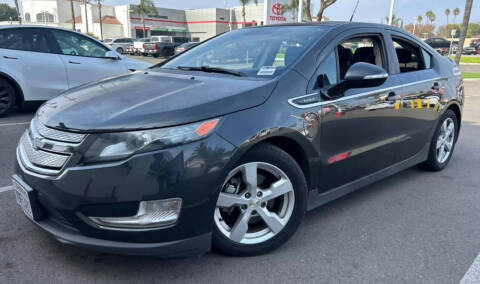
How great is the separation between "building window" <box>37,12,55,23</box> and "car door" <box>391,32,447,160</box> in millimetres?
83931

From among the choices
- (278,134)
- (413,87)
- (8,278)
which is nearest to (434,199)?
(413,87)

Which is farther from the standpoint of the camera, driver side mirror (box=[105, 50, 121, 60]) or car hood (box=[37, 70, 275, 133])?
driver side mirror (box=[105, 50, 121, 60])

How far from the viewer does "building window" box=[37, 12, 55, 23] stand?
75.4 m

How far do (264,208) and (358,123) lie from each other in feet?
3.65

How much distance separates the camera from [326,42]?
3.04 metres

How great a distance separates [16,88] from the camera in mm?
6535

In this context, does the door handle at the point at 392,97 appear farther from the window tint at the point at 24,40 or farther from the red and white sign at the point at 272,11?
the red and white sign at the point at 272,11

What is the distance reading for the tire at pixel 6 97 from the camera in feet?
21.2

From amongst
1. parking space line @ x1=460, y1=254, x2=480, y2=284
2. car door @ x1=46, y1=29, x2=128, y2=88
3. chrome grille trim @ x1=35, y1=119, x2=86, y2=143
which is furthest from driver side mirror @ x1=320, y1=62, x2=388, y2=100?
car door @ x1=46, y1=29, x2=128, y2=88

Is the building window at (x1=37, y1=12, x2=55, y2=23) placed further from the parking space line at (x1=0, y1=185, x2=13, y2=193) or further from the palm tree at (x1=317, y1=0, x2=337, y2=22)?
the parking space line at (x1=0, y1=185, x2=13, y2=193)

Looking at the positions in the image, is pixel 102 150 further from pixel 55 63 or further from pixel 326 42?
pixel 55 63

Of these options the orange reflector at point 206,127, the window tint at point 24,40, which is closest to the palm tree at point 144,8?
the window tint at point 24,40

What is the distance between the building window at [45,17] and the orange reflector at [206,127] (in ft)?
278

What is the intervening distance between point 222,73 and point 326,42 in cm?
85
